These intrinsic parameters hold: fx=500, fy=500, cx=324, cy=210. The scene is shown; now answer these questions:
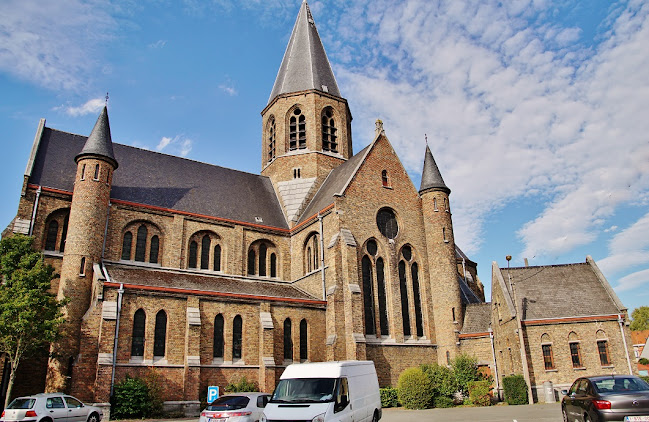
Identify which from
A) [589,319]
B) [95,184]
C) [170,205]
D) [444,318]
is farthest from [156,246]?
[589,319]

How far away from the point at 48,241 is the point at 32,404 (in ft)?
39.6

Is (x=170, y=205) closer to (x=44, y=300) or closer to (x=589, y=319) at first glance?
(x=44, y=300)

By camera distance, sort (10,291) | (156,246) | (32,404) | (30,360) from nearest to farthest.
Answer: (32,404) < (10,291) < (30,360) < (156,246)

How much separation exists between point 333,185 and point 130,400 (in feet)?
61.3

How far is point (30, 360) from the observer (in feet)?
75.7

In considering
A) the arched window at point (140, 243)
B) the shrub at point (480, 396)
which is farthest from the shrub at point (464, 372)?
the arched window at point (140, 243)

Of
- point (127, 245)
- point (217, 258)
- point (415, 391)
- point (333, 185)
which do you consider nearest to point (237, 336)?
point (217, 258)

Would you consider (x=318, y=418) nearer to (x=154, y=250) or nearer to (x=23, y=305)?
(x=23, y=305)

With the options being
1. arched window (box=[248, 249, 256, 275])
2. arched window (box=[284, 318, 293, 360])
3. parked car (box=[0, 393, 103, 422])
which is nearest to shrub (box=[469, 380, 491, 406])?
arched window (box=[284, 318, 293, 360])

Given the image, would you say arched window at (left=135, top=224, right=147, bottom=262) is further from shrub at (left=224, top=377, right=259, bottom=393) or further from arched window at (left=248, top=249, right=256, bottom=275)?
shrub at (left=224, top=377, right=259, bottom=393)

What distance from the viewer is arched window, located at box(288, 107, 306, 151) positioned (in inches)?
1559

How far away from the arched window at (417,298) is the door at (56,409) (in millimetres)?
19881

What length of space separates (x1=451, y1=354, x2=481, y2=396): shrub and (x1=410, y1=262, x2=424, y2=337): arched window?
3.30 m

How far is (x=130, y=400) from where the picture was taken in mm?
20984
